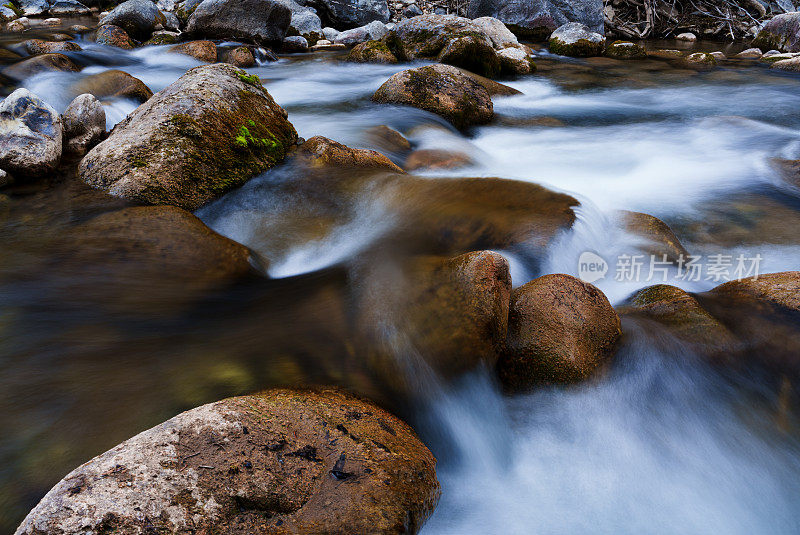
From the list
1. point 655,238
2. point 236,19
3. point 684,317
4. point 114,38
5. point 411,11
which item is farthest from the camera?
point 411,11

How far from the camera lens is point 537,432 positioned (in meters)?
2.76

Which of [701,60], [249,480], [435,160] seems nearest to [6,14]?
[435,160]

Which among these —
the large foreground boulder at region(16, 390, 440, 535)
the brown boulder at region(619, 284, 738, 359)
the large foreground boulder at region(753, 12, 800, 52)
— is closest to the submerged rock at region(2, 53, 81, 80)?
the large foreground boulder at region(16, 390, 440, 535)

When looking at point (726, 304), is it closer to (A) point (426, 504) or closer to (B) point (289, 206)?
(A) point (426, 504)

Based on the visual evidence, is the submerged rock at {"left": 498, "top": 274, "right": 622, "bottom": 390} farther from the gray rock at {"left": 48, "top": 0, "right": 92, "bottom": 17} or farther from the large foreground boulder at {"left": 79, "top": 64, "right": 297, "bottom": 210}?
the gray rock at {"left": 48, "top": 0, "right": 92, "bottom": 17}

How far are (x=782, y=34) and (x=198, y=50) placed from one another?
17.6 meters

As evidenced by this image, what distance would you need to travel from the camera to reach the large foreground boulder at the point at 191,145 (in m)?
4.24

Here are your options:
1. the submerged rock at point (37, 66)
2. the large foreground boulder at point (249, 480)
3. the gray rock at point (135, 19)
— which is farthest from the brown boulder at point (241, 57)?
the large foreground boulder at point (249, 480)

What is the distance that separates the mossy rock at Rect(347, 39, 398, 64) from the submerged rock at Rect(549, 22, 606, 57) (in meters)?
6.25

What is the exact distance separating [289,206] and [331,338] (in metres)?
2.12

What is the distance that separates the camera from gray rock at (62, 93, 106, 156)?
5168mm

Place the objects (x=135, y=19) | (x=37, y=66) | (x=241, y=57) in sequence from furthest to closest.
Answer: (x=135, y=19) < (x=241, y=57) < (x=37, y=66)

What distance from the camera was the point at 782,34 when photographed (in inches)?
617

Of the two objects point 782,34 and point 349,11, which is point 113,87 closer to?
point 349,11
